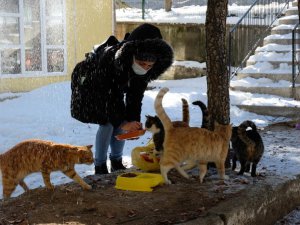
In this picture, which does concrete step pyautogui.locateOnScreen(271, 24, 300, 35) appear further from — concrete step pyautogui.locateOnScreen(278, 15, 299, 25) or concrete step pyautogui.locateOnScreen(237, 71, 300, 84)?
concrete step pyautogui.locateOnScreen(237, 71, 300, 84)

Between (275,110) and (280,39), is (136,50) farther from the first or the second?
(280,39)

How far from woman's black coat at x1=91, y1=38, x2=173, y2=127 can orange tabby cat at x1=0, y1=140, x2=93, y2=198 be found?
728 millimetres

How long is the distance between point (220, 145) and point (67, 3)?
11127 mm

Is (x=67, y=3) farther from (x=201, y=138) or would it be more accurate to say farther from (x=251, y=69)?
(x=201, y=138)

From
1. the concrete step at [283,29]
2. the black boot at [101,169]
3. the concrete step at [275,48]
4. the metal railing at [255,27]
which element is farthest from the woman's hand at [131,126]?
the concrete step at [283,29]

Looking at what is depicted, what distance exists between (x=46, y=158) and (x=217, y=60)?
Result: 88.9 inches

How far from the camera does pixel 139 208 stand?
4.59 m

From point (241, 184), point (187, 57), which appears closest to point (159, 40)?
point (241, 184)

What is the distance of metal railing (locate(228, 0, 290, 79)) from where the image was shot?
1636cm

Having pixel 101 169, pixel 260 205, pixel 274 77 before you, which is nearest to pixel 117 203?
pixel 260 205

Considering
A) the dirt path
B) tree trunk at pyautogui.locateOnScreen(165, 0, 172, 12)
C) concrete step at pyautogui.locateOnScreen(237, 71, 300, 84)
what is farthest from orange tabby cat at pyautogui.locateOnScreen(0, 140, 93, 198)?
tree trunk at pyautogui.locateOnScreen(165, 0, 172, 12)

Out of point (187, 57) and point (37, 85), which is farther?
point (187, 57)

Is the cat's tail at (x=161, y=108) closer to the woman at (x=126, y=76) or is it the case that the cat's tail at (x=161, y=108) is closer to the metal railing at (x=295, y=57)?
the woman at (x=126, y=76)

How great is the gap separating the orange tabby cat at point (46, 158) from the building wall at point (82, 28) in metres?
9.95
